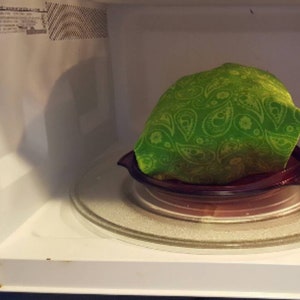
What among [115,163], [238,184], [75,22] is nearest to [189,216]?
[238,184]

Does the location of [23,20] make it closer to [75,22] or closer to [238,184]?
[75,22]

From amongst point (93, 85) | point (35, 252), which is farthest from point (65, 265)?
point (93, 85)

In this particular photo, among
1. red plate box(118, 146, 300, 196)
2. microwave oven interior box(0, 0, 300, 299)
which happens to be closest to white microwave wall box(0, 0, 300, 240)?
microwave oven interior box(0, 0, 300, 299)

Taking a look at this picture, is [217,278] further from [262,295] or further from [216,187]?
[216,187]

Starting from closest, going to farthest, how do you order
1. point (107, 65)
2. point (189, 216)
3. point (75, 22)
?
point (189, 216) < point (75, 22) < point (107, 65)

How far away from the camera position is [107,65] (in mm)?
1033

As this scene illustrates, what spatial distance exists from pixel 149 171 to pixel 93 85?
1.10ft

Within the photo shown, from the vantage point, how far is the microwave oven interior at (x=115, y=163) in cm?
54

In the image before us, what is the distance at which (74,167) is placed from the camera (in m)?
0.84

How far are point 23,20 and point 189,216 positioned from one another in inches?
11.9

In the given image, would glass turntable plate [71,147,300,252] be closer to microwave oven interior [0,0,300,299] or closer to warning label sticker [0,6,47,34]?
microwave oven interior [0,0,300,299]

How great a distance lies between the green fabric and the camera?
0.63 metres

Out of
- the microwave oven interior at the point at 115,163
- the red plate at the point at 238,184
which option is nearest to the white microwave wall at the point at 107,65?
the microwave oven interior at the point at 115,163

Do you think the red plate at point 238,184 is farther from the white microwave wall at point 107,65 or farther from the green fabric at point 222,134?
the white microwave wall at point 107,65
